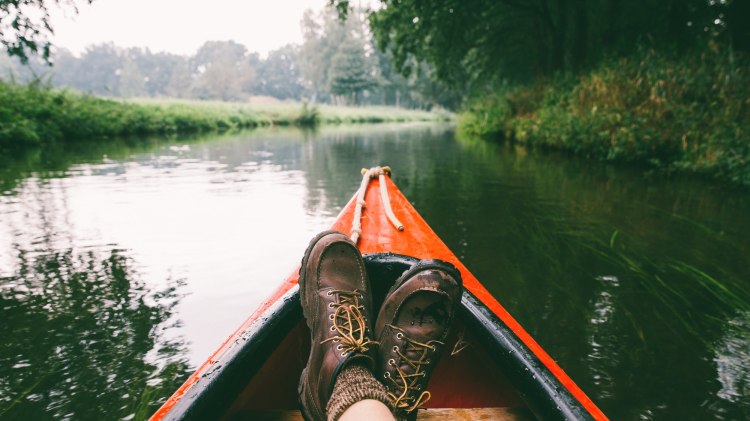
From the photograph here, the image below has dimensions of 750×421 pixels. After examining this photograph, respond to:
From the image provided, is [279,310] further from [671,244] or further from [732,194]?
[732,194]

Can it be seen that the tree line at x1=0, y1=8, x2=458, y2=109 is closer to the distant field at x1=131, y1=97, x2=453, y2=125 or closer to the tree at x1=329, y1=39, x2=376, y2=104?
the tree at x1=329, y1=39, x2=376, y2=104

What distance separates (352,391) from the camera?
118 centimetres

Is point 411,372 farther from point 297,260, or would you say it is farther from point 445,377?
point 297,260

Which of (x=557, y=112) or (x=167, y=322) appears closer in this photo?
(x=167, y=322)

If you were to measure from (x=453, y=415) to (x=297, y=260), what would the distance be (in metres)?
2.45

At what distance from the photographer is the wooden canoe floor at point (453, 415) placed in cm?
129

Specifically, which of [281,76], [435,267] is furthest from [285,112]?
[281,76]

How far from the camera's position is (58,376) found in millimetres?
1954

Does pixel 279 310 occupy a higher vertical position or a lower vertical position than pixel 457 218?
higher

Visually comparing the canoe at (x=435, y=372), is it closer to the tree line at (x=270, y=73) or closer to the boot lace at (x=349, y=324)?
the boot lace at (x=349, y=324)

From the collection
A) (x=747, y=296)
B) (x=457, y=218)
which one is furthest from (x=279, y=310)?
(x=457, y=218)

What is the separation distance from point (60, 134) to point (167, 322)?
13144mm

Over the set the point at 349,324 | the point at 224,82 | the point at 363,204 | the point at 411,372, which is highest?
the point at 224,82

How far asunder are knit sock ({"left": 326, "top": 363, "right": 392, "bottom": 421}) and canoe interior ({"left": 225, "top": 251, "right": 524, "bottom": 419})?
329 millimetres
